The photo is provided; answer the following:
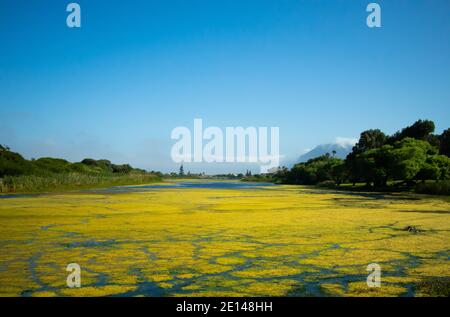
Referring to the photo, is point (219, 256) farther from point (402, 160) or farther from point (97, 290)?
point (402, 160)

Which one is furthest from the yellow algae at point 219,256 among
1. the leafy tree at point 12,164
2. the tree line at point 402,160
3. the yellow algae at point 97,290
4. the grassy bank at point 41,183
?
the leafy tree at point 12,164

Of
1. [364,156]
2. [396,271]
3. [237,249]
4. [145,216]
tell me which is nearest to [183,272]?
[237,249]

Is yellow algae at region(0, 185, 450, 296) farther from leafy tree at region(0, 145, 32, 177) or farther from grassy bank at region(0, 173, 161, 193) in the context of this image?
leafy tree at region(0, 145, 32, 177)

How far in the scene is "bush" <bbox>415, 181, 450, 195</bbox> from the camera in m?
57.1

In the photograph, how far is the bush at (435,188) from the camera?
187 ft

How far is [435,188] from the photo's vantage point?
59.8 metres

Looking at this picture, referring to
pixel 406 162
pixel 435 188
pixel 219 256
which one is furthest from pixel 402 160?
pixel 219 256

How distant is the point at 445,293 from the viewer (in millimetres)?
9672

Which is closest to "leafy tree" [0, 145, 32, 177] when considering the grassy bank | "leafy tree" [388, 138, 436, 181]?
the grassy bank

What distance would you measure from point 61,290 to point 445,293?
986 centimetres

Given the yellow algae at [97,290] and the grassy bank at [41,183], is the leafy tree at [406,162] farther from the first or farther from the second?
the yellow algae at [97,290]

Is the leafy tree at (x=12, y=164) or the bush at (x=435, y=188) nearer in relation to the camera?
the bush at (x=435, y=188)

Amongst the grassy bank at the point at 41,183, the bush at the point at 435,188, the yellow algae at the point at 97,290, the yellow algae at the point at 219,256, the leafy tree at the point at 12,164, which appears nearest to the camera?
the yellow algae at the point at 97,290
